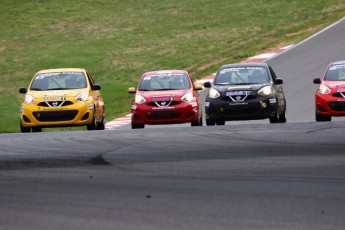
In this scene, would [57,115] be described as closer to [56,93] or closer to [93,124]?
[56,93]

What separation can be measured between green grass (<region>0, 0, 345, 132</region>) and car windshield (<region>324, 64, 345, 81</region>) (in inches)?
322

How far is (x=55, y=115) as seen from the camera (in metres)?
23.9

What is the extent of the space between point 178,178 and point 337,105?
11.2 m

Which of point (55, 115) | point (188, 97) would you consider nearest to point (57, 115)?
point (55, 115)

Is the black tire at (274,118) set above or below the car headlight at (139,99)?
below

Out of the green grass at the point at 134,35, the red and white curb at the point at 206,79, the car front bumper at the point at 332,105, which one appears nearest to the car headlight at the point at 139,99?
the red and white curb at the point at 206,79

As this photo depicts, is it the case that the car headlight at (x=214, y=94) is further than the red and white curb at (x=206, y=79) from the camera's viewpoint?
No

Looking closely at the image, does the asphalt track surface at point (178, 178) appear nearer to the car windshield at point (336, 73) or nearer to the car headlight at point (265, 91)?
the car headlight at point (265, 91)

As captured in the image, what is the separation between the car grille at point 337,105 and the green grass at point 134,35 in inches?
360

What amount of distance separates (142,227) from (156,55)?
3272 centimetres

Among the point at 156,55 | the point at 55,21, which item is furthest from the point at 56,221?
the point at 55,21

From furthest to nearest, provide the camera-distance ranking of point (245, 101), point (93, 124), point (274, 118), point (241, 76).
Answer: point (241, 76) → point (93, 124) → point (274, 118) → point (245, 101)

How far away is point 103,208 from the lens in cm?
1073

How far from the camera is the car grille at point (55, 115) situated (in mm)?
23891
